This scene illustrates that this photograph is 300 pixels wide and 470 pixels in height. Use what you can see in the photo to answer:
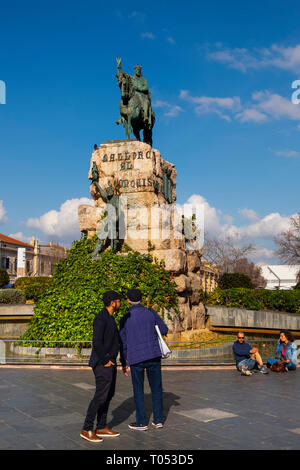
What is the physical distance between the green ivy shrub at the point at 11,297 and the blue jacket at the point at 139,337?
15.9 metres

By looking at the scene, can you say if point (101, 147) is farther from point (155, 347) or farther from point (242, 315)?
point (155, 347)

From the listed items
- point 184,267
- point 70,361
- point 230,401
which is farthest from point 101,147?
point 230,401

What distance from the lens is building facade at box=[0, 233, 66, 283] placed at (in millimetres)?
76500

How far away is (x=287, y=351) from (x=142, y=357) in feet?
18.7

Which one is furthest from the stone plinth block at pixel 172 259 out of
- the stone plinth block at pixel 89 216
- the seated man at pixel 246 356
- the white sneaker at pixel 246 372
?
the white sneaker at pixel 246 372

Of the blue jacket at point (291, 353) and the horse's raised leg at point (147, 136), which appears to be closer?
the blue jacket at point (291, 353)

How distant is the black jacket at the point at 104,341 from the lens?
5418 mm

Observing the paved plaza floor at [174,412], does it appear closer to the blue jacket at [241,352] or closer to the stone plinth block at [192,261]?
the blue jacket at [241,352]

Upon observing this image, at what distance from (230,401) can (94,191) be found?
1044 cm

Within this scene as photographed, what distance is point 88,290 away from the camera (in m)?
13.3

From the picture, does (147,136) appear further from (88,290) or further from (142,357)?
(142,357)

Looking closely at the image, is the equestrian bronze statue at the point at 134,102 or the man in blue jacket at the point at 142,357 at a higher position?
the equestrian bronze statue at the point at 134,102

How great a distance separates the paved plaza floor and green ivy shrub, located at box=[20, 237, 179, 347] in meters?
2.81
